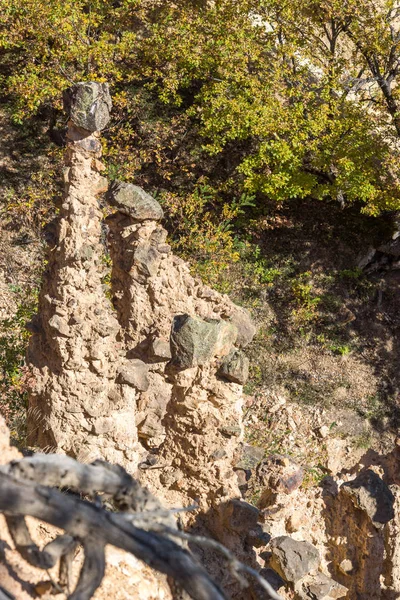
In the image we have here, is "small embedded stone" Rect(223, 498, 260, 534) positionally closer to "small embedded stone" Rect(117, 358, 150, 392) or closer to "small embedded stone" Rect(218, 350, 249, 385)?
"small embedded stone" Rect(218, 350, 249, 385)

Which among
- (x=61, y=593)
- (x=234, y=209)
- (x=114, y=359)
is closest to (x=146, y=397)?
(x=114, y=359)

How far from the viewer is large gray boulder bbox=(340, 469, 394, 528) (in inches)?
386

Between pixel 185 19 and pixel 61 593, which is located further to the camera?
pixel 185 19

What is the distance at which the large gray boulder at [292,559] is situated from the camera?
895 cm

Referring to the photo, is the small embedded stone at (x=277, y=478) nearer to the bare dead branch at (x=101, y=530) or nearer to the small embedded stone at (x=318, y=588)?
the small embedded stone at (x=318, y=588)

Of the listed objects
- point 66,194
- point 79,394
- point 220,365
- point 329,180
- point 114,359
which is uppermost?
point 329,180

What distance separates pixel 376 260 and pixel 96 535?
719 inches

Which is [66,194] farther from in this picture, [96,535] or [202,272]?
[202,272]

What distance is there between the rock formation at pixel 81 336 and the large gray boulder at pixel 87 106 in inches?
0.4

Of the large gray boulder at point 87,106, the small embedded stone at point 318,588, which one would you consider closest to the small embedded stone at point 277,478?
the small embedded stone at point 318,588

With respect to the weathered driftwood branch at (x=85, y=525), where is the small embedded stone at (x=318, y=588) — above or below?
below

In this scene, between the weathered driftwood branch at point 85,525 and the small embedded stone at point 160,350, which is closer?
the weathered driftwood branch at point 85,525

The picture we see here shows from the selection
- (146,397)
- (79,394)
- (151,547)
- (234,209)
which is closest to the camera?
(151,547)

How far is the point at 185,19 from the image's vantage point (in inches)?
737
